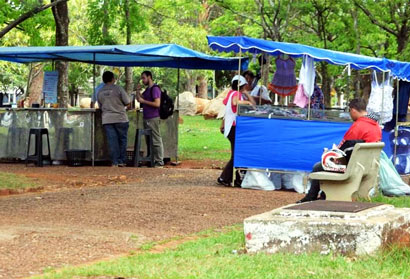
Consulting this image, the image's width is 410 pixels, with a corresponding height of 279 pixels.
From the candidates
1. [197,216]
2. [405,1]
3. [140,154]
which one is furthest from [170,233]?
[405,1]

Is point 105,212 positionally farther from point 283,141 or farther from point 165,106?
point 165,106

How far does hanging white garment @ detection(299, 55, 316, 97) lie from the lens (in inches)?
593

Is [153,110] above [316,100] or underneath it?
underneath

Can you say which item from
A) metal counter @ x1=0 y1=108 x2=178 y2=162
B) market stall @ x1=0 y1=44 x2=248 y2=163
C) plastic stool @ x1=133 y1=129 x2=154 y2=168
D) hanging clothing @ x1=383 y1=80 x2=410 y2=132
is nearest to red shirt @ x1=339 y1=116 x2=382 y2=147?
hanging clothing @ x1=383 y1=80 x2=410 y2=132

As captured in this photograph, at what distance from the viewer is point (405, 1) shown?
1064 inches

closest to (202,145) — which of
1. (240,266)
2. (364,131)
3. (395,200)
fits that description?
(395,200)

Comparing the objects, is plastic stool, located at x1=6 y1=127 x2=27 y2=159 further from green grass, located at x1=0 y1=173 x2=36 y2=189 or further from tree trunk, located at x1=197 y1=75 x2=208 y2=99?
tree trunk, located at x1=197 y1=75 x2=208 y2=99

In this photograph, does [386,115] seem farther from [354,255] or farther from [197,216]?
[354,255]

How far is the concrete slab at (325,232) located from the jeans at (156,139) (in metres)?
10.9

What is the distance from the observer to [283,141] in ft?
49.2

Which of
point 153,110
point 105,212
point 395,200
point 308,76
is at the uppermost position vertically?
point 308,76

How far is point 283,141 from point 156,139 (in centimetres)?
505

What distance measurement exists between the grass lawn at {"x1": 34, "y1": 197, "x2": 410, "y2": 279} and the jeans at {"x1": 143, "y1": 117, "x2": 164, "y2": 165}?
1075 cm

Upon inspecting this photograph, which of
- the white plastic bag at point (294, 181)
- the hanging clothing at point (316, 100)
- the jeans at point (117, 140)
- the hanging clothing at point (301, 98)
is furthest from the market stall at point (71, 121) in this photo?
the white plastic bag at point (294, 181)
